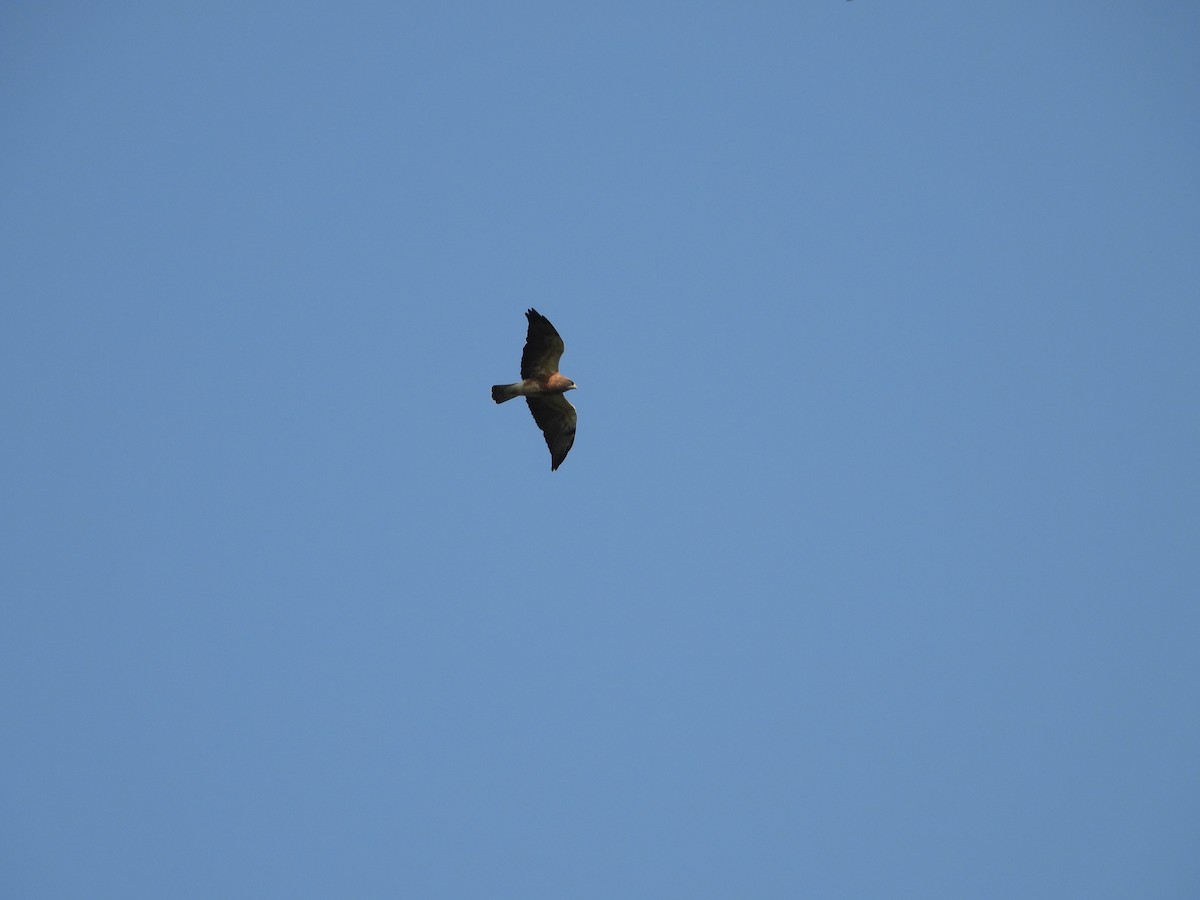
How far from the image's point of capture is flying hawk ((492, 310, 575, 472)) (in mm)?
27297

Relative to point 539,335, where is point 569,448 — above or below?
below

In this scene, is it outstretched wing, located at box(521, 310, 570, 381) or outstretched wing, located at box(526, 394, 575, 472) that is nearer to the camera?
outstretched wing, located at box(521, 310, 570, 381)

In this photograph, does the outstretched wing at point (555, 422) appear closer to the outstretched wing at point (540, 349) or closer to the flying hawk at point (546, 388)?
the flying hawk at point (546, 388)

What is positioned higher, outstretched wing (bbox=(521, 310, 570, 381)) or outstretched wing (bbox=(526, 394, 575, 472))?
outstretched wing (bbox=(521, 310, 570, 381))

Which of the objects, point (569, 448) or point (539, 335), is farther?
point (569, 448)

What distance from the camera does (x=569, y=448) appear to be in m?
29.1

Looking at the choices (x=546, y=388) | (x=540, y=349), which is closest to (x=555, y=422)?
(x=546, y=388)

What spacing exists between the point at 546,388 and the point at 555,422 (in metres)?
1.31

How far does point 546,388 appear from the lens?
2778cm

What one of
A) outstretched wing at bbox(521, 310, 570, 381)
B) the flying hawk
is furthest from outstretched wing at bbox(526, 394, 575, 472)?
outstretched wing at bbox(521, 310, 570, 381)

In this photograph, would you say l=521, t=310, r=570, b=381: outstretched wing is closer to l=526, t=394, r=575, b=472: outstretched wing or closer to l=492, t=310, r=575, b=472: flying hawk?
l=492, t=310, r=575, b=472: flying hawk

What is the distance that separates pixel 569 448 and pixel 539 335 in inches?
127

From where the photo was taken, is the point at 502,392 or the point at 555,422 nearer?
the point at 502,392

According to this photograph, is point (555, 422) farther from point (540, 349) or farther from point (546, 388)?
point (540, 349)
